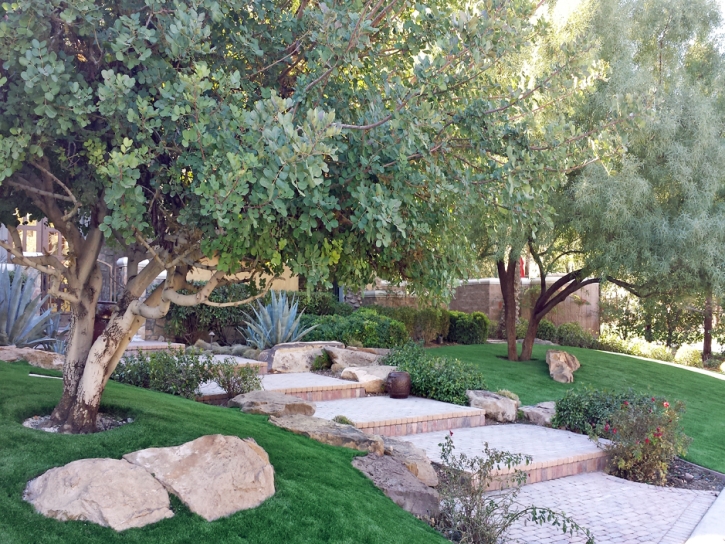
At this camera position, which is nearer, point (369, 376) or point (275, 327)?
point (369, 376)

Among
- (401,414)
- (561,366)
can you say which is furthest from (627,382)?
(401,414)

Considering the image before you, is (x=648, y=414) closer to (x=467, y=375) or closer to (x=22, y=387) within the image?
(x=467, y=375)

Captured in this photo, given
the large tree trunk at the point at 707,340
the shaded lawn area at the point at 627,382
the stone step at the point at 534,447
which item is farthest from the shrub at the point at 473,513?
the large tree trunk at the point at 707,340

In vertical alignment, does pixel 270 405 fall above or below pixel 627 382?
below

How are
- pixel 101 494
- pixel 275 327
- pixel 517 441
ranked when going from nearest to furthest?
pixel 101 494 → pixel 517 441 → pixel 275 327

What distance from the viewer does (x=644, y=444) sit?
8602 millimetres

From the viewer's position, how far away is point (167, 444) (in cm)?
546

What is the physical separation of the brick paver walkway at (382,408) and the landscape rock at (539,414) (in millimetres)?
1144

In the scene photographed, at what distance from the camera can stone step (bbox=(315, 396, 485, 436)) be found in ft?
29.7

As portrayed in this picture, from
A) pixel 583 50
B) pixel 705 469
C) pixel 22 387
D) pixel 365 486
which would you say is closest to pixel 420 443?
pixel 365 486

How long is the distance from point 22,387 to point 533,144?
19.1ft

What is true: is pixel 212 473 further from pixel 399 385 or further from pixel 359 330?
pixel 359 330

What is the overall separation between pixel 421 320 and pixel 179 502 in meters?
14.0

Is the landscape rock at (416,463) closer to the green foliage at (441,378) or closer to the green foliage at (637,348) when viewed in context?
the green foliage at (441,378)
